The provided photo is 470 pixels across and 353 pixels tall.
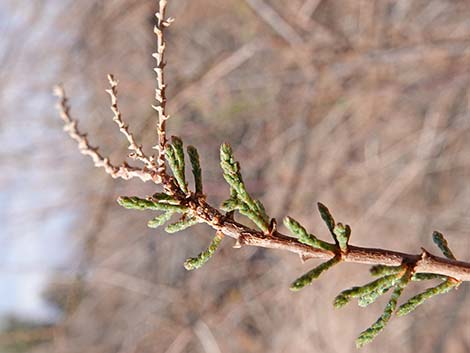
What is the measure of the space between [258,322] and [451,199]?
7.74 ft

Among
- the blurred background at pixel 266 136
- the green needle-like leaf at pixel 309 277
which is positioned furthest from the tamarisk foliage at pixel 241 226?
the blurred background at pixel 266 136

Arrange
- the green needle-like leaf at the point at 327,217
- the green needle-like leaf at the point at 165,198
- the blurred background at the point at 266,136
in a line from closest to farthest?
1. the green needle-like leaf at the point at 165,198
2. the green needle-like leaf at the point at 327,217
3. the blurred background at the point at 266,136

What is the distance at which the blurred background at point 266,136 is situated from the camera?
13.9ft

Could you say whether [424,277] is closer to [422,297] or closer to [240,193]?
[422,297]

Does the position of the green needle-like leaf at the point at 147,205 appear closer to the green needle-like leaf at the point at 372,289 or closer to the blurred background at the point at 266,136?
the green needle-like leaf at the point at 372,289

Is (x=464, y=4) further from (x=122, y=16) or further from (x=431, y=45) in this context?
(x=122, y=16)

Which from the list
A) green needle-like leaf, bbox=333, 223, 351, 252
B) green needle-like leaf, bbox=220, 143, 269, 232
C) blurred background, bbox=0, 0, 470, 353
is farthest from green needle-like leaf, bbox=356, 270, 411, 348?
blurred background, bbox=0, 0, 470, 353

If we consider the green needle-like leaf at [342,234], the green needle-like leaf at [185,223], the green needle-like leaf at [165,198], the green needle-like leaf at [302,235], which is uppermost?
the green needle-like leaf at [165,198]

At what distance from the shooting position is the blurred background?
423 cm

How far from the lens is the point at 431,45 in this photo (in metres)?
3.84

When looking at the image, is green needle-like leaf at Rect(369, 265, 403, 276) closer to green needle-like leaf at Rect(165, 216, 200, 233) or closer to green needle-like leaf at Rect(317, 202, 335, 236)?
green needle-like leaf at Rect(317, 202, 335, 236)

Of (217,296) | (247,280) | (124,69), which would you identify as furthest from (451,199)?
(124,69)

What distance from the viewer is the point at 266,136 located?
196 inches

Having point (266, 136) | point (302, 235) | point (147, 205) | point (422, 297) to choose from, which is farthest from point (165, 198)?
→ point (266, 136)
